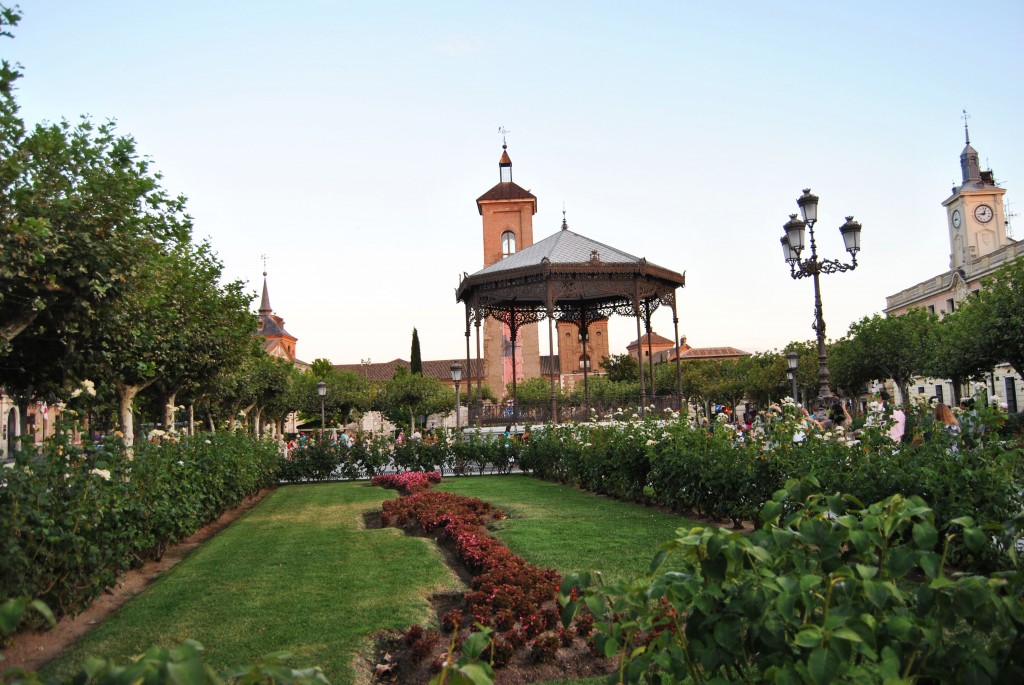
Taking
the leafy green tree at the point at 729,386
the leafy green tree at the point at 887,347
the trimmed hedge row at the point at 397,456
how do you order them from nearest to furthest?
the trimmed hedge row at the point at 397,456
the leafy green tree at the point at 887,347
the leafy green tree at the point at 729,386

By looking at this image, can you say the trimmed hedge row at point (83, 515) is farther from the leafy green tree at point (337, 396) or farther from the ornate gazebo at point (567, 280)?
the leafy green tree at point (337, 396)

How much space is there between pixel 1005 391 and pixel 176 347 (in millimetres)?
44175

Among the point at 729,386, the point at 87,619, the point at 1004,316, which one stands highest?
the point at 1004,316

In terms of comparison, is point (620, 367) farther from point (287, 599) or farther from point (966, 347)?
point (287, 599)

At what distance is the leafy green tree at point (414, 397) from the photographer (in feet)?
175

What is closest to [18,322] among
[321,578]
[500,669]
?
[321,578]

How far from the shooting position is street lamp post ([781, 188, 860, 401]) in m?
13.0

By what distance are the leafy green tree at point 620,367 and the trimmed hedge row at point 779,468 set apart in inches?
1930

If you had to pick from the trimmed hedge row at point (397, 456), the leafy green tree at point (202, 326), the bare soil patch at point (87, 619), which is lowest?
the bare soil patch at point (87, 619)

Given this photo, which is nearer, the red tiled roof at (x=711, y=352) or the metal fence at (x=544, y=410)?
the metal fence at (x=544, y=410)

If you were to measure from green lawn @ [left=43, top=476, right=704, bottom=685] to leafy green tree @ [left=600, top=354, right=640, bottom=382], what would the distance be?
51.3 meters

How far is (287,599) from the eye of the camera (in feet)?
19.1

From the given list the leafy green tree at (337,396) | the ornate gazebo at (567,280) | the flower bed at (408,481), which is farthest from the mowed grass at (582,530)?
the leafy green tree at (337,396)

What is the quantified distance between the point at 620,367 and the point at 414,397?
1870 centimetres
